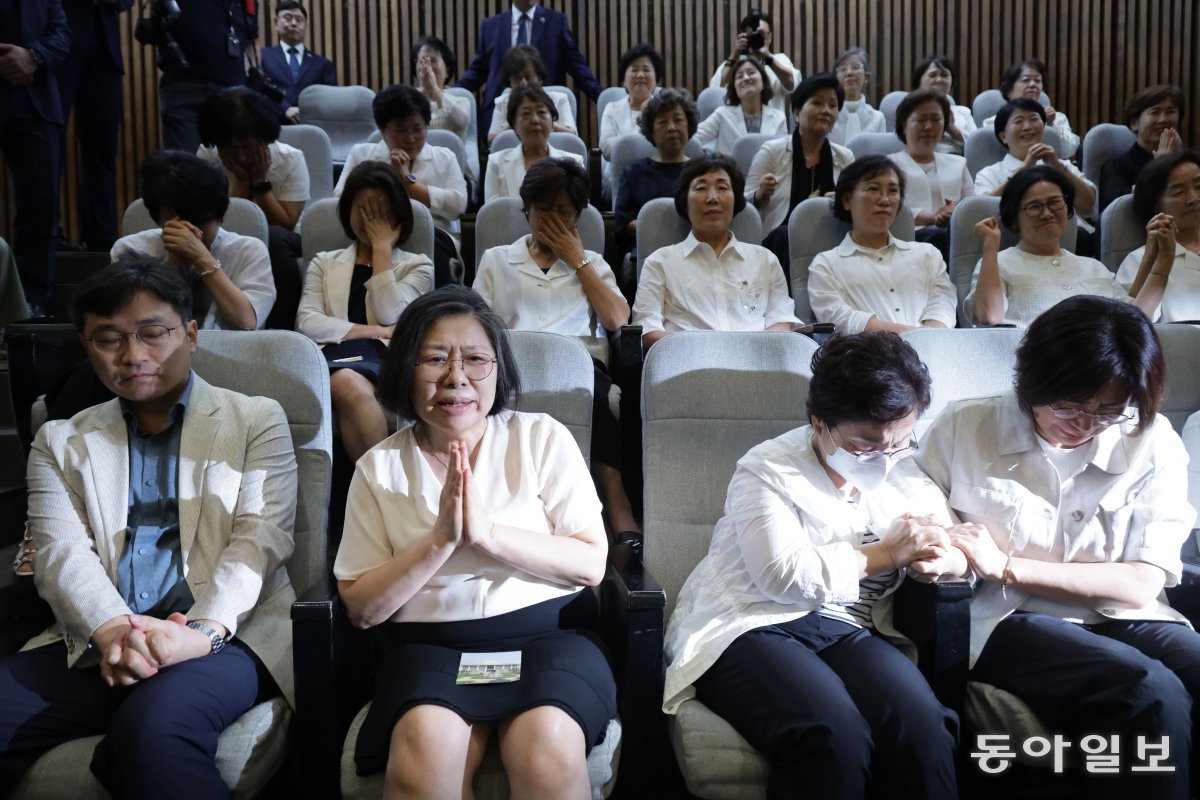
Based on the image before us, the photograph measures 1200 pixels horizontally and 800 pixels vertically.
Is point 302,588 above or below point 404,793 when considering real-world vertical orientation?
above

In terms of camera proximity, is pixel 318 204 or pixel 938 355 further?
pixel 318 204

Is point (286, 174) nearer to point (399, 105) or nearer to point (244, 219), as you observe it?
point (399, 105)

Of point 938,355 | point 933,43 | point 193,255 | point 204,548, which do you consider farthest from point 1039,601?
point 933,43

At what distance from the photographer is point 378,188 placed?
318 centimetres

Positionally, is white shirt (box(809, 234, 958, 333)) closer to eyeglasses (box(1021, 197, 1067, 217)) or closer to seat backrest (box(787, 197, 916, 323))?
seat backrest (box(787, 197, 916, 323))

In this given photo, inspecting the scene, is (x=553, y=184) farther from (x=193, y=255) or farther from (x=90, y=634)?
(x=90, y=634)

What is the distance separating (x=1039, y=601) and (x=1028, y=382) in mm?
408

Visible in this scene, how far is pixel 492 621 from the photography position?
1.74m

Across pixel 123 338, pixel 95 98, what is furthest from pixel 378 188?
pixel 95 98

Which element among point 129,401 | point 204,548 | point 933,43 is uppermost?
point 933,43

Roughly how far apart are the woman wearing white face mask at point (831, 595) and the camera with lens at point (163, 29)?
3758 mm

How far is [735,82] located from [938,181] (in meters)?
1.54

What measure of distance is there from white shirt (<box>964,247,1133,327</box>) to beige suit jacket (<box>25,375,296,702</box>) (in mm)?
2359

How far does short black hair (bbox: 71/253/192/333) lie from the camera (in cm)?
188
